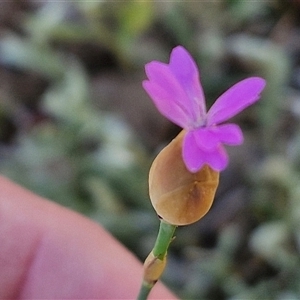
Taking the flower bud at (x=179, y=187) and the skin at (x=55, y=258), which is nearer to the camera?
the flower bud at (x=179, y=187)

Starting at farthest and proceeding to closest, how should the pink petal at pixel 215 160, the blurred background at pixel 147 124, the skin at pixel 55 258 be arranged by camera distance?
the blurred background at pixel 147 124 → the skin at pixel 55 258 → the pink petal at pixel 215 160

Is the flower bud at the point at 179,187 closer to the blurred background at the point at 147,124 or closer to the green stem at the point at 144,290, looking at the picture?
the green stem at the point at 144,290

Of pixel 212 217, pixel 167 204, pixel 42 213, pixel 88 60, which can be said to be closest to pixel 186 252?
pixel 212 217

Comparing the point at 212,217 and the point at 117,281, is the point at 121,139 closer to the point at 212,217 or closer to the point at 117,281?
the point at 212,217

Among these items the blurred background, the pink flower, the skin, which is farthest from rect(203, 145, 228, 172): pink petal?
the blurred background

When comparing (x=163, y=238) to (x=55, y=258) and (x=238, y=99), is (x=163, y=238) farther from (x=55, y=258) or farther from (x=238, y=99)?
(x=55, y=258)

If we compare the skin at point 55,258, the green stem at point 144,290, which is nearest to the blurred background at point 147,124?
the skin at point 55,258
